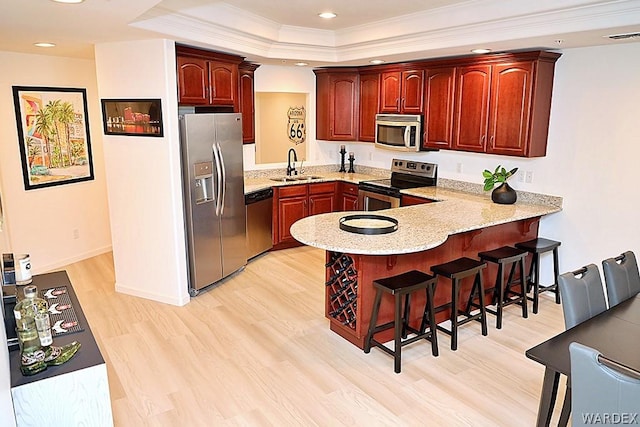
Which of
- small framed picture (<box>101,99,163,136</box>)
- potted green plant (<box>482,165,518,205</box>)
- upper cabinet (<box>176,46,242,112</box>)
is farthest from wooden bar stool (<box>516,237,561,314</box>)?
small framed picture (<box>101,99,163,136</box>)

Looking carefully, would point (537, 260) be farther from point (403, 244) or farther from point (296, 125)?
point (296, 125)

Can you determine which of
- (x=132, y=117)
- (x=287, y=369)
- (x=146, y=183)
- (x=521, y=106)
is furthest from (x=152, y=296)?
(x=521, y=106)

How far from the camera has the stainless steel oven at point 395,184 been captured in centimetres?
540

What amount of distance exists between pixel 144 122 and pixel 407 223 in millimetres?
2480

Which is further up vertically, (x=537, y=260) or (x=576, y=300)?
(x=576, y=300)

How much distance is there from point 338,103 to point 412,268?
3.18 m

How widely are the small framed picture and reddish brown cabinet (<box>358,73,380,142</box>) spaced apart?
2830mm

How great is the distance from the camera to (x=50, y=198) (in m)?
5.24

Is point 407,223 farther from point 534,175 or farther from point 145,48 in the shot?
point 145,48

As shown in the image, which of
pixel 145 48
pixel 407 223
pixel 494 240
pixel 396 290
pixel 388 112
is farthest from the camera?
pixel 388 112

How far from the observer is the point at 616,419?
172 cm

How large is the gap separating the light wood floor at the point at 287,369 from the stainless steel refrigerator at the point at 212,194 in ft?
1.22

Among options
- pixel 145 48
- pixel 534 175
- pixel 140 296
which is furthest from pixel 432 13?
pixel 140 296

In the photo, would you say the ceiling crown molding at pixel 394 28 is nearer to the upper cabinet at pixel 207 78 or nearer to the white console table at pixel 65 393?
the upper cabinet at pixel 207 78
